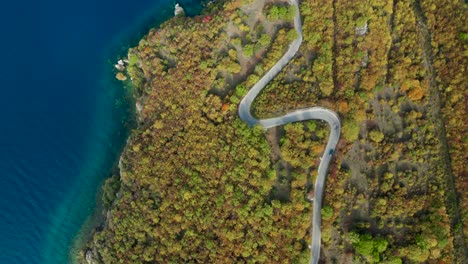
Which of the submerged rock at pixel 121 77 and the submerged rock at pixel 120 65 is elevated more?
the submerged rock at pixel 120 65

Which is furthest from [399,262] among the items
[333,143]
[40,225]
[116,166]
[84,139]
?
[40,225]

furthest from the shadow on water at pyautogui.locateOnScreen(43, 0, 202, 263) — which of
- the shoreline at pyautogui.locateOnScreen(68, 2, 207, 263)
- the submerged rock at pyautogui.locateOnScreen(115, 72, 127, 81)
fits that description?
the submerged rock at pyautogui.locateOnScreen(115, 72, 127, 81)

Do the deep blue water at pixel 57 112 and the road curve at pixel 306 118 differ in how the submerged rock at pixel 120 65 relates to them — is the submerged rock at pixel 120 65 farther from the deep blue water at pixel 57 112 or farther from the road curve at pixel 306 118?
the road curve at pixel 306 118

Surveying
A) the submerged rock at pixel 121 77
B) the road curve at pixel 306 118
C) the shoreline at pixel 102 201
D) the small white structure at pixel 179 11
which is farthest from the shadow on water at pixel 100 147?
the road curve at pixel 306 118

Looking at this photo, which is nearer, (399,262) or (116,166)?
(399,262)

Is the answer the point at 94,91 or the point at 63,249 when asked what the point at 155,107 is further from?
the point at 63,249

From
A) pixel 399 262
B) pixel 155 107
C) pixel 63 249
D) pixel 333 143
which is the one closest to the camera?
pixel 399 262

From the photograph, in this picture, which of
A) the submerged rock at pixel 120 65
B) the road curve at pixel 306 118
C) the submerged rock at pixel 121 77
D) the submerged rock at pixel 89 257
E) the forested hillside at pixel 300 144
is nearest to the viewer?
the forested hillside at pixel 300 144
